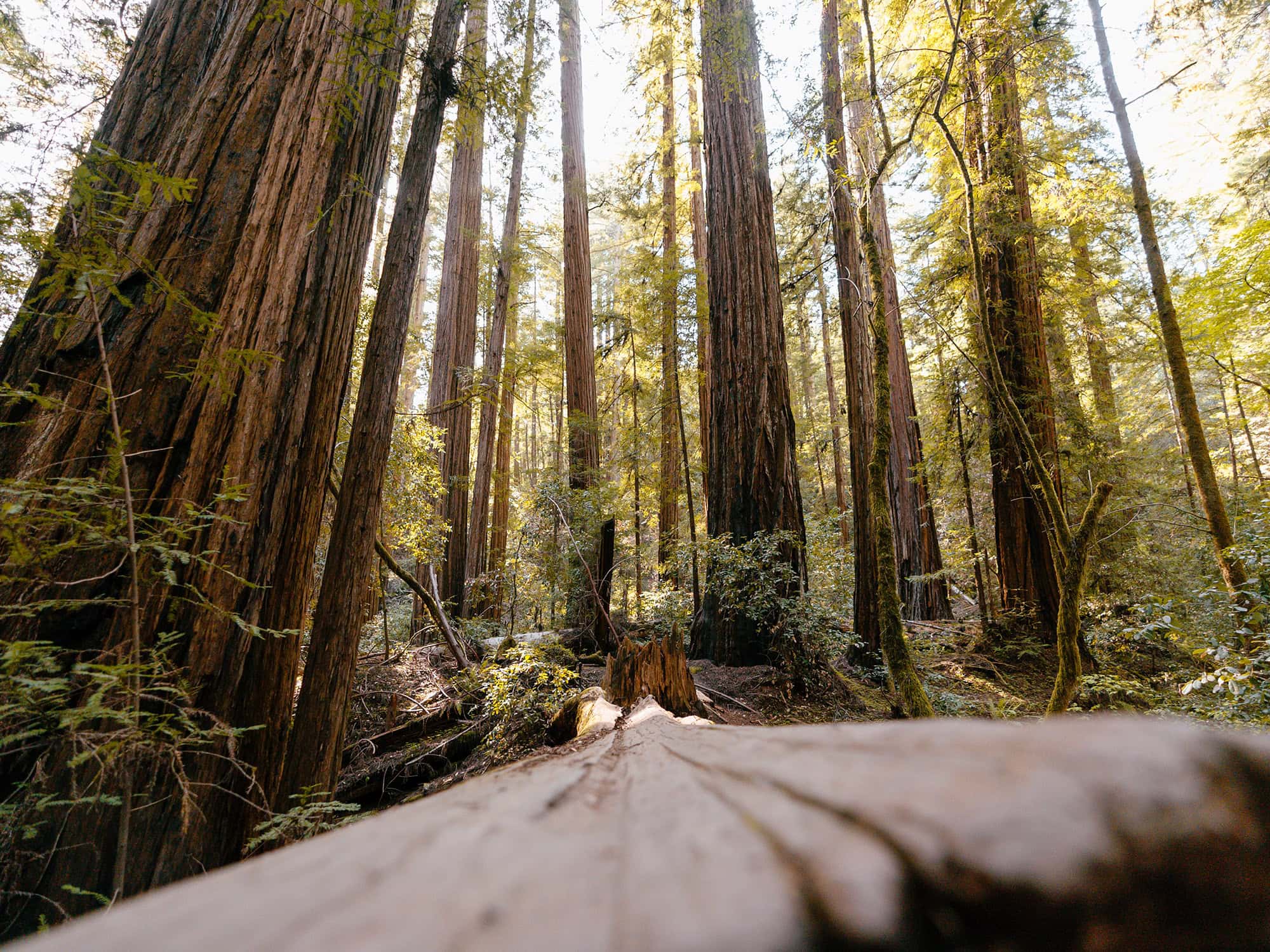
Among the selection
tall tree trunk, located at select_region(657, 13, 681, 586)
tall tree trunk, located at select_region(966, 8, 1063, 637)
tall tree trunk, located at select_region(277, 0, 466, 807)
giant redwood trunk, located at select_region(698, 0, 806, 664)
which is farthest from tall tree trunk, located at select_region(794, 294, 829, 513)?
tall tree trunk, located at select_region(277, 0, 466, 807)

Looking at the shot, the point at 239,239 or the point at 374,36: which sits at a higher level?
the point at 374,36

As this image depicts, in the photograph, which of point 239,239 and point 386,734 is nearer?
point 239,239

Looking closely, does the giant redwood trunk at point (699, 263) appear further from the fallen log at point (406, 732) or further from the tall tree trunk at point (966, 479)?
the fallen log at point (406, 732)

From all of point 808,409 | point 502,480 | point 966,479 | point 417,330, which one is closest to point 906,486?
point 966,479

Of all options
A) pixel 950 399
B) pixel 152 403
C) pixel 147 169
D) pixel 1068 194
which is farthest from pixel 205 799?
pixel 950 399

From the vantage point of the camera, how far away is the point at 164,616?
1.88 metres

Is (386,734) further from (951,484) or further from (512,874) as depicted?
(951,484)

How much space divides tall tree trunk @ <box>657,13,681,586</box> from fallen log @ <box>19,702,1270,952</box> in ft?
27.1

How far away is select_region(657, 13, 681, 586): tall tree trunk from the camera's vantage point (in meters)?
9.81

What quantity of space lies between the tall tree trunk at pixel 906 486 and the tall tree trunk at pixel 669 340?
329 cm

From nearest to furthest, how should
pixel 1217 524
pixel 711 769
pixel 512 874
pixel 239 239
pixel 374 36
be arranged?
pixel 512 874 → pixel 711 769 → pixel 239 239 → pixel 374 36 → pixel 1217 524

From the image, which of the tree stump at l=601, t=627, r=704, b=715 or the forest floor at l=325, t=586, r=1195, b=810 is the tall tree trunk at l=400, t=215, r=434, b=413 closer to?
the forest floor at l=325, t=586, r=1195, b=810

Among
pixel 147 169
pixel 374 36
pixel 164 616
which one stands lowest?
pixel 164 616

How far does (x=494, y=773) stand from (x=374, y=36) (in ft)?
11.9
